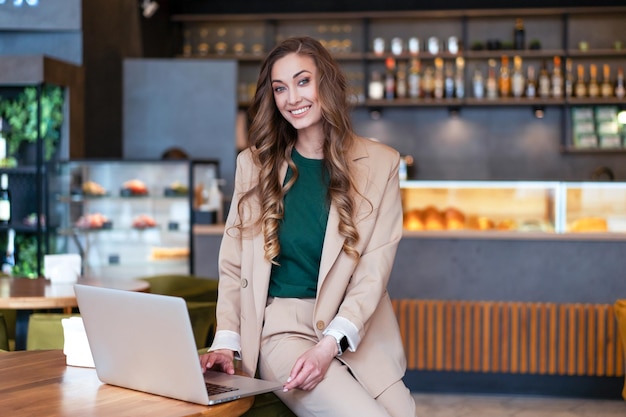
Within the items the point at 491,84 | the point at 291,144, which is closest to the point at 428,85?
the point at 491,84

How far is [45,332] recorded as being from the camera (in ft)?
10.9

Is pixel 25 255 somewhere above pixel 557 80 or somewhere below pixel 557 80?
below

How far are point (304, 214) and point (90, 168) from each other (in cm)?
411

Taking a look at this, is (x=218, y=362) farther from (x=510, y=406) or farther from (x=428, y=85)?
(x=428, y=85)

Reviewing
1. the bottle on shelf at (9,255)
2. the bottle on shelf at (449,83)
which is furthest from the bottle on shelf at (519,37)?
the bottle on shelf at (9,255)

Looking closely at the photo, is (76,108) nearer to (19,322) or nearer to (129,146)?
(129,146)

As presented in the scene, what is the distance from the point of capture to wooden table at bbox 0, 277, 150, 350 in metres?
3.68

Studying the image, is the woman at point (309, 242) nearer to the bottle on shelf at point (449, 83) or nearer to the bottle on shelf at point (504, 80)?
the bottle on shelf at point (449, 83)

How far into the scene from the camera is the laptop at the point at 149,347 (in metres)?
1.70

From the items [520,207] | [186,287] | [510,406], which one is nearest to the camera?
[186,287]

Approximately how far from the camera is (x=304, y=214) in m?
2.31

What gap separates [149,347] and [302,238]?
62 cm

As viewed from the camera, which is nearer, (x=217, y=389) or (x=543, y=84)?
(x=217, y=389)

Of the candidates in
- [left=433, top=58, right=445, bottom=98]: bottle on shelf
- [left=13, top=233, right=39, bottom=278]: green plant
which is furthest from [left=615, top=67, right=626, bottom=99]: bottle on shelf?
[left=13, top=233, right=39, bottom=278]: green plant
